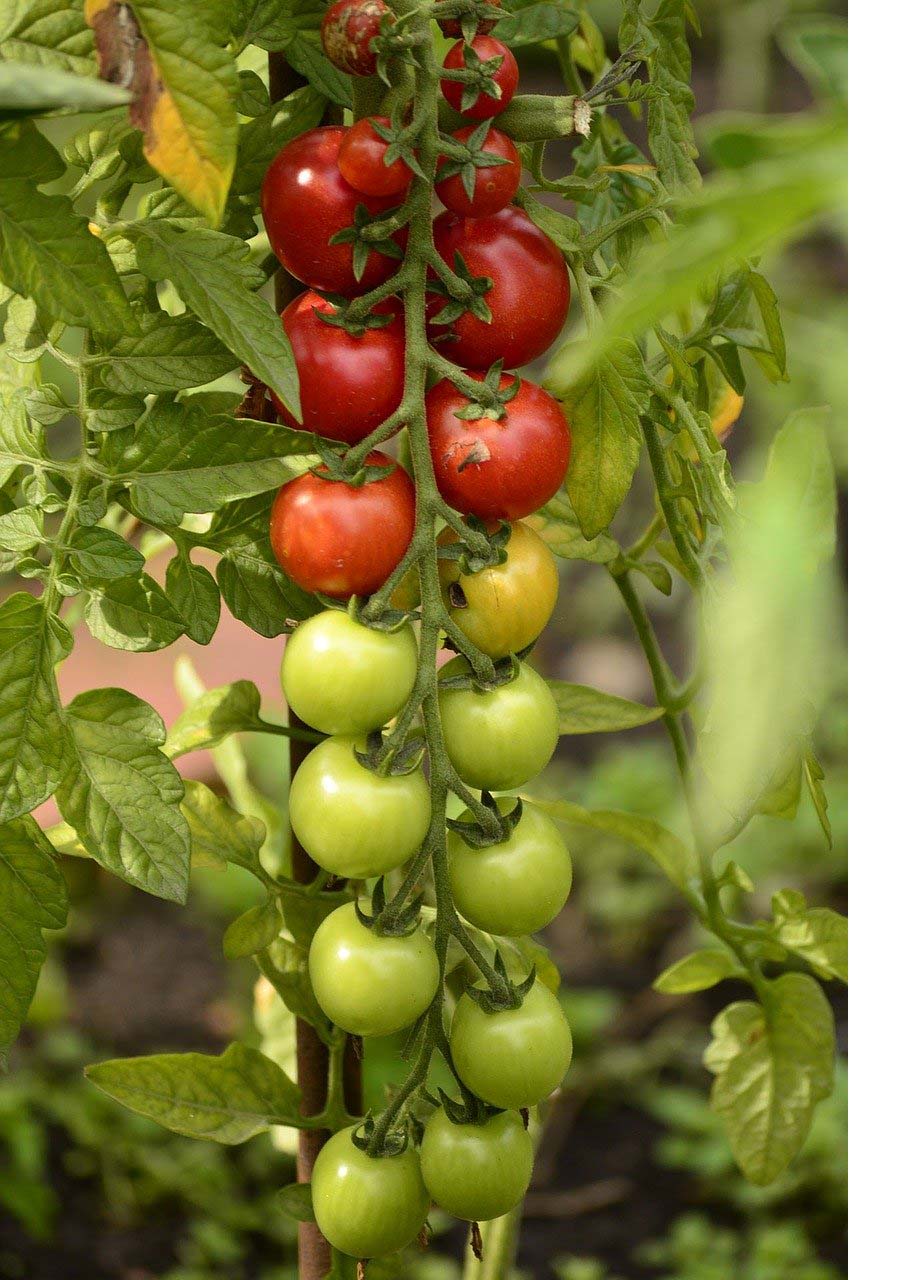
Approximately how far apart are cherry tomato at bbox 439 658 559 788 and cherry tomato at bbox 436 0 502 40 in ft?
0.62

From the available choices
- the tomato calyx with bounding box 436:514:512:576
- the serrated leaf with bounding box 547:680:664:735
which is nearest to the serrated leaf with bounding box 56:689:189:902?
the tomato calyx with bounding box 436:514:512:576

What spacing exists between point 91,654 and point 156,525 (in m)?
1.35

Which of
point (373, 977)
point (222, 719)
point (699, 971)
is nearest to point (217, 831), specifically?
point (222, 719)

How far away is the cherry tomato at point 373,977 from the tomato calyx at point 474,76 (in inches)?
9.4

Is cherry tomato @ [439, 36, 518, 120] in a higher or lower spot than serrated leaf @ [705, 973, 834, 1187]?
higher

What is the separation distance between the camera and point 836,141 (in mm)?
153

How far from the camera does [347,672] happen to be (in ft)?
1.21

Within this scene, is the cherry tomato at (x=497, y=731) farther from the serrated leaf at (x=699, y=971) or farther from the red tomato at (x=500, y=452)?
the serrated leaf at (x=699, y=971)

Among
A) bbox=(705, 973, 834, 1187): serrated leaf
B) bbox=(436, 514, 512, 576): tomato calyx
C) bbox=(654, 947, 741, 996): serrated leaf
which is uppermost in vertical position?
bbox=(436, 514, 512, 576): tomato calyx

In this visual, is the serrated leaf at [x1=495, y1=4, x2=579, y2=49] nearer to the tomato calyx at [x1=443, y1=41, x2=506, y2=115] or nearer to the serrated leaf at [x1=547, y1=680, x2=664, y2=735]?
the tomato calyx at [x1=443, y1=41, x2=506, y2=115]

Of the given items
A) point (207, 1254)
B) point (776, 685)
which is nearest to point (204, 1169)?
point (207, 1254)

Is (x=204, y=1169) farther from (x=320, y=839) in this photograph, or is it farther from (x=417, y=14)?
(x=417, y=14)

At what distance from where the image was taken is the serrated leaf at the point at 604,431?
41 cm

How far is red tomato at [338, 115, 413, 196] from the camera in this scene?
1.20 ft
